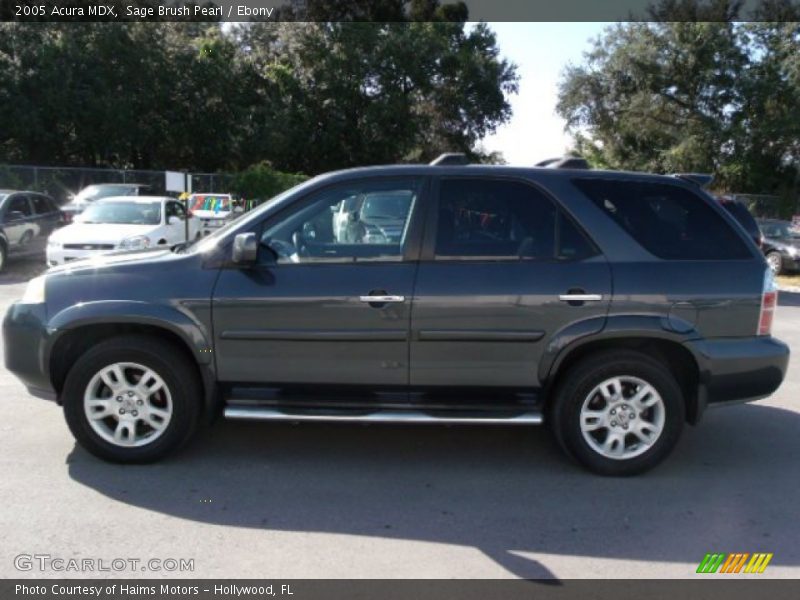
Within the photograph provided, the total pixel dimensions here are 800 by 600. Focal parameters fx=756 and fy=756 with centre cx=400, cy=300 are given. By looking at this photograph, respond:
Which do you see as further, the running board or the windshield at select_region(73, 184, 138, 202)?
the windshield at select_region(73, 184, 138, 202)

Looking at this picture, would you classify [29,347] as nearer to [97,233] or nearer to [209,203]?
[97,233]

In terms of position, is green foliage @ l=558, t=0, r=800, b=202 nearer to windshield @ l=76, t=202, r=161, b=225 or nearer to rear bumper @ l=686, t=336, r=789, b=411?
windshield @ l=76, t=202, r=161, b=225

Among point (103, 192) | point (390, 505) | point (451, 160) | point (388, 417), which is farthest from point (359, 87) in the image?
point (390, 505)

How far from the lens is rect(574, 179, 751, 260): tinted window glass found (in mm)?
4730

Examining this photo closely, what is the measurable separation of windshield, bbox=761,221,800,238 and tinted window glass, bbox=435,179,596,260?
17.5 metres

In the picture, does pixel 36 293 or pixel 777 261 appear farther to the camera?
pixel 777 261

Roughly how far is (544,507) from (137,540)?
2.19 meters

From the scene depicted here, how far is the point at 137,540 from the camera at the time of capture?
12.4 ft

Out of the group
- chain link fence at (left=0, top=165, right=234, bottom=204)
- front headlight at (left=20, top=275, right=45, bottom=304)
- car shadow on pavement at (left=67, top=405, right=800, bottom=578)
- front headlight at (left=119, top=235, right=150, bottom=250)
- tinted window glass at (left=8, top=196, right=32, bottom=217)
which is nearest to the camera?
car shadow on pavement at (left=67, top=405, right=800, bottom=578)

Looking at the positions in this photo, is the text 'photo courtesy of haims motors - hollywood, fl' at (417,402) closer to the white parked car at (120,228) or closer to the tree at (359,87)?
the white parked car at (120,228)

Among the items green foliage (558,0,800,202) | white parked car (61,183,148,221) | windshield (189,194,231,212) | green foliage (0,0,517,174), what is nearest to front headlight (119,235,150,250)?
windshield (189,194,231,212)

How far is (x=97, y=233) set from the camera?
41.7 feet

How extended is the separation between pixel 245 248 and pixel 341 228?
65 cm

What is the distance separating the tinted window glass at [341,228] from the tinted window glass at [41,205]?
1315 centimetres
